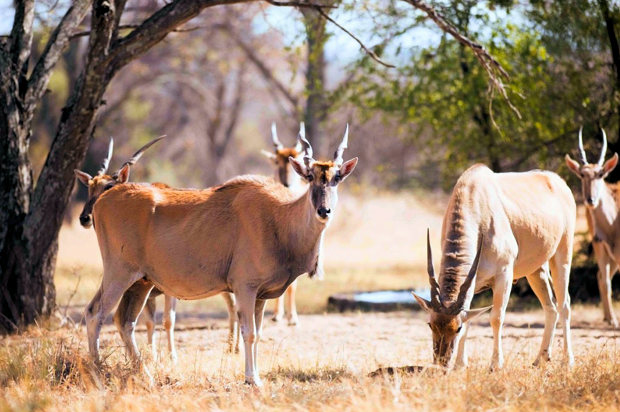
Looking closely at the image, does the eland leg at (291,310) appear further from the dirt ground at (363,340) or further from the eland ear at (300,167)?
the eland ear at (300,167)

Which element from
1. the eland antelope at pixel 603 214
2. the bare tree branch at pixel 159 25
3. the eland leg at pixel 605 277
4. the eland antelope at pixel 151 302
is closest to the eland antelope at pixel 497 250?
the eland antelope at pixel 603 214

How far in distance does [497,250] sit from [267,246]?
2.07 m

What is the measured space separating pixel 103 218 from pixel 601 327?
6.82m

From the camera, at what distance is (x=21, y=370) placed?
23.5ft

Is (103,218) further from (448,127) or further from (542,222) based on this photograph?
(448,127)

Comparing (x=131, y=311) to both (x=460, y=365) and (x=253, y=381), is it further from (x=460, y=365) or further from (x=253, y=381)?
(x=460, y=365)

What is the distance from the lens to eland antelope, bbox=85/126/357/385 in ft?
23.6

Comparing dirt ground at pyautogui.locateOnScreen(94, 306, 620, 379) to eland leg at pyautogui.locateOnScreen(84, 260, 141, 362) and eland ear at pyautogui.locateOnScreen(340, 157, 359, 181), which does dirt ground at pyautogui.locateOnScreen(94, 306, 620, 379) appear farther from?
eland ear at pyautogui.locateOnScreen(340, 157, 359, 181)

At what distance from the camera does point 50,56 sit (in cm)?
1041

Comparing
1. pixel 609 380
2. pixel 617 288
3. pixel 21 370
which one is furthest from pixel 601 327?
pixel 21 370

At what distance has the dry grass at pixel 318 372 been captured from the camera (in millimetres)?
5867

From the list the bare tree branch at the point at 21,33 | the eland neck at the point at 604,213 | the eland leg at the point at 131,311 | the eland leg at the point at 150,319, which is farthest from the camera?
the eland neck at the point at 604,213

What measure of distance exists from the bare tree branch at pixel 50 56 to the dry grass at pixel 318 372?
105 inches

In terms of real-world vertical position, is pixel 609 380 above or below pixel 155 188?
below
